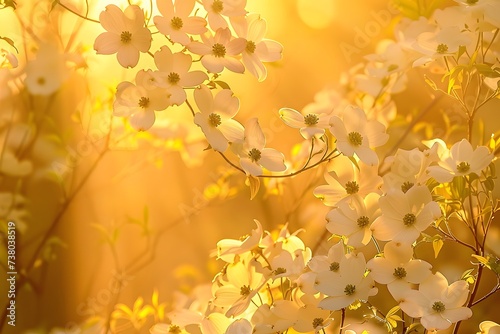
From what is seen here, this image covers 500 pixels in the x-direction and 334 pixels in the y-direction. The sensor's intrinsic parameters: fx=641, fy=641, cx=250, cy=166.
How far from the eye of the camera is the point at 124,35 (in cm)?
54

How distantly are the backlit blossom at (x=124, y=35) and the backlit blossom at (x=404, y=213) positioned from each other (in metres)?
0.24

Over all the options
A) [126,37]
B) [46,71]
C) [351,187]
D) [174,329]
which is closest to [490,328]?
[351,187]

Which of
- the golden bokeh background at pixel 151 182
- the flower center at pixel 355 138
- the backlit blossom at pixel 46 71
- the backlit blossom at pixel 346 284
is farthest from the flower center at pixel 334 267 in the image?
the backlit blossom at pixel 46 71

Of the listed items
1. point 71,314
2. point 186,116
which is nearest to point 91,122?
point 186,116

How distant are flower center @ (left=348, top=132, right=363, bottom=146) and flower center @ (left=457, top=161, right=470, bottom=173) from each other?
0.09 m

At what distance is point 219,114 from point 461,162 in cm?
22

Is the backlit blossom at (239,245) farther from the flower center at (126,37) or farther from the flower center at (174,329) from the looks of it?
the flower center at (126,37)

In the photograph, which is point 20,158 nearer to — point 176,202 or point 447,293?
point 176,202

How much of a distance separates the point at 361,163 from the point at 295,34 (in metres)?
0.71

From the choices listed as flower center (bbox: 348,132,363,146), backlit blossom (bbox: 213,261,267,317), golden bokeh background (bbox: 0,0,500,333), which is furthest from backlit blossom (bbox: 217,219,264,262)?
golden bokeh background (bbox: 0,0,500,333)

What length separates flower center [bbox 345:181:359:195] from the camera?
0.58m

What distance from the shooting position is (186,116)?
47.9 inches

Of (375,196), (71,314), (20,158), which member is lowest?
(71,314)

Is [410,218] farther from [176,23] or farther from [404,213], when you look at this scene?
[176,23]
